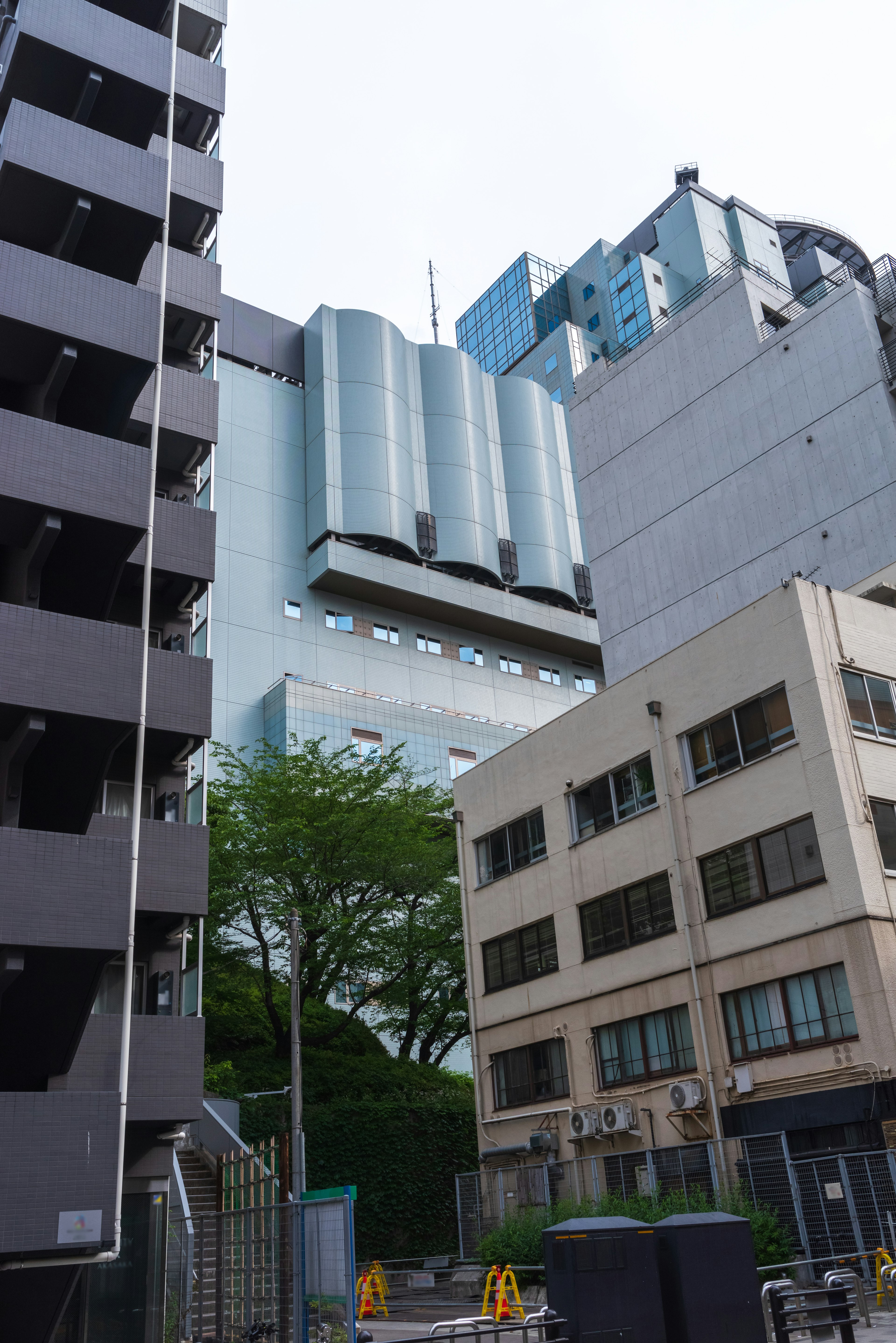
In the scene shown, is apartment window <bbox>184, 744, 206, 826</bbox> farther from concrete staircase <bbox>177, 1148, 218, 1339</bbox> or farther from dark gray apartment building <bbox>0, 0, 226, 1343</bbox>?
concrete staircase <bbox>177, 1148, 218, 1339</bbox>

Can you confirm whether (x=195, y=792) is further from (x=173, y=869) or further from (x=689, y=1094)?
(x=689, y=1094)

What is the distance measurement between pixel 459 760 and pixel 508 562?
52.7ft

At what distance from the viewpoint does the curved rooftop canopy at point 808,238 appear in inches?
3824

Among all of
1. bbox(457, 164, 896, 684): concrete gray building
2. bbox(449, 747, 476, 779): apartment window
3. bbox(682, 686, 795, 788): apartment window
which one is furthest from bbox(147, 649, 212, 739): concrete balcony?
bbox(449, 747, 476, 779): apartment window

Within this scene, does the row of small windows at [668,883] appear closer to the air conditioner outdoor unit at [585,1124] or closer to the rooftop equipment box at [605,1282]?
the air conditioner outdoor unit at [585,1124]

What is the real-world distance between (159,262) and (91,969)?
18043mm

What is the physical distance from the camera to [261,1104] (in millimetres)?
32094

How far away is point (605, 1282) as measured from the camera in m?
12.8

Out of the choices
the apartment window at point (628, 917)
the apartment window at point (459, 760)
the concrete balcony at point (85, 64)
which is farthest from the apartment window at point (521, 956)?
the apartment window at point (459, 760)

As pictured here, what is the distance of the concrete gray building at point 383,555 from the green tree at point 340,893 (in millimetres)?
18765

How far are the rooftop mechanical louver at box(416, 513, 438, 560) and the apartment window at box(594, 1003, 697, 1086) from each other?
44.5m

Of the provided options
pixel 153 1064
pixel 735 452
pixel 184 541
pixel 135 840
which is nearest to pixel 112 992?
pixel 153 1064

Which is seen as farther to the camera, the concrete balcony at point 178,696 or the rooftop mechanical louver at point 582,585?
the rooftop mechanical louver at point 582,585

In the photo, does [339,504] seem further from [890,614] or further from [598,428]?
[890,614]
